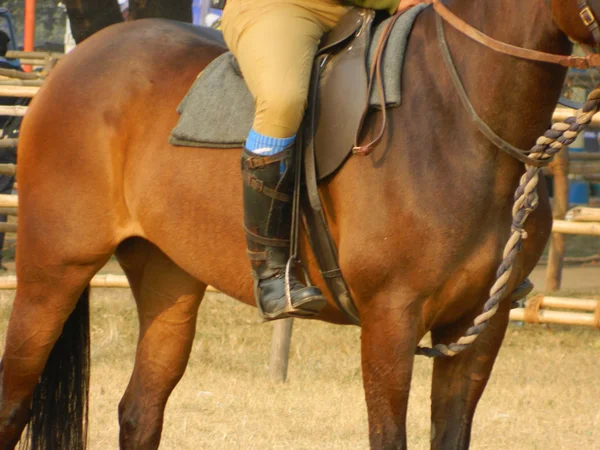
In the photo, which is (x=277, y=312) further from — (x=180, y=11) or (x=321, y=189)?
(x=180, y=11)

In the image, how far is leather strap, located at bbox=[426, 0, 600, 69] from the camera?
2770 millimetres

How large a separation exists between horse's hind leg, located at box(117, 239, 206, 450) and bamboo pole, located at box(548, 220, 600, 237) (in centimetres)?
354

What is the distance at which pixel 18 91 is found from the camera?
6.96 meters

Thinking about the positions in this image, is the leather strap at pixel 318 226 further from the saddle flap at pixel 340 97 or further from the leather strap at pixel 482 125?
the leather strap at pixel 482 125

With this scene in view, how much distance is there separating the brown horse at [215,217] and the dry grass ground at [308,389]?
107cm

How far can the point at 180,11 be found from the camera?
847 centimetres

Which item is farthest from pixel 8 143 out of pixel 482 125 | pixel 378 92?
pixel 482 125

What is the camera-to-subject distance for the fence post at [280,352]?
21.5ft

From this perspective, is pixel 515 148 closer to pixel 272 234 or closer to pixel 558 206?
pixel 272 234

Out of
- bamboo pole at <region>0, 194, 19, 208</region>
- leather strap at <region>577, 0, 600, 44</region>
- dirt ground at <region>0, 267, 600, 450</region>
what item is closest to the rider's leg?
leather strap at <region>577, 0, 600, 44</region>

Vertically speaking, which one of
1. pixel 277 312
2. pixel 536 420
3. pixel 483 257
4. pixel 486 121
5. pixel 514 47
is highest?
pixel 514 47

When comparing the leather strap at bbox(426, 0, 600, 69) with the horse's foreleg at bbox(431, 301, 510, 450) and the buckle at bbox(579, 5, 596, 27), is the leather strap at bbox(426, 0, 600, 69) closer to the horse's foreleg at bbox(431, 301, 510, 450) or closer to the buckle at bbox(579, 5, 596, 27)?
the buckle at bbox(579, 5, 596, 27)

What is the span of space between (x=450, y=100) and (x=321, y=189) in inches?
21.5

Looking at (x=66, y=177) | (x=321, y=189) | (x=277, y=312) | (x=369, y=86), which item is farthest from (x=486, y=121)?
(x=66, y=177)
